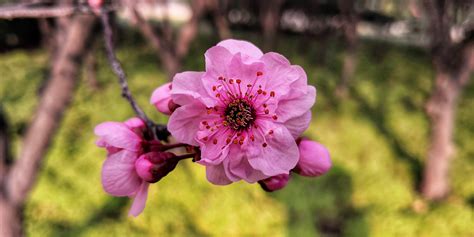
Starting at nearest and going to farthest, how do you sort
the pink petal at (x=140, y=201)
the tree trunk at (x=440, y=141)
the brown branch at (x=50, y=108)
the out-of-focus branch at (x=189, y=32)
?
the pink petal at (x=140, y=201) < the brown branch at (x=50, y=108) < the tree trunk at (x=440, y=141) < the out-of-focus branch at (x=189, y=32)

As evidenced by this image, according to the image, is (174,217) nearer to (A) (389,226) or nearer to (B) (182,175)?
(B) (182,175)

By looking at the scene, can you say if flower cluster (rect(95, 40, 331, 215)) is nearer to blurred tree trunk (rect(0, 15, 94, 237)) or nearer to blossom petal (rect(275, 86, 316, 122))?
blossom petal (rect(275, 86, 316, 122))

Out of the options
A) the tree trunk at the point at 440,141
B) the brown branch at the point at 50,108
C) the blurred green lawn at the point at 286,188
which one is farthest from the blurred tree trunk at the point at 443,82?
the brown branch at the point at 50,108

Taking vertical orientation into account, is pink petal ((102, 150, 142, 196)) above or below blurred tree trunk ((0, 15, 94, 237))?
above

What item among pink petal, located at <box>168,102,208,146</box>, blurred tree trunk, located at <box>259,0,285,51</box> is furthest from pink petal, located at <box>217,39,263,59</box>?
blurred tree trunk, located at <box>259,0,285,51</box>

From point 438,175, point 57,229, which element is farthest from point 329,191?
point 57,229

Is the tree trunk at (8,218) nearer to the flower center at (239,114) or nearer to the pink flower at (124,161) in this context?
the pink flower at (124,161)

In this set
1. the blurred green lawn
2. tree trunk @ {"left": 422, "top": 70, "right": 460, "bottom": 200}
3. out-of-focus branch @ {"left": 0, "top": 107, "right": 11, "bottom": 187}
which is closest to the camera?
out-of-focus branch @ {"left": 0, "top": 107, "right": 11, "bottom": 187}

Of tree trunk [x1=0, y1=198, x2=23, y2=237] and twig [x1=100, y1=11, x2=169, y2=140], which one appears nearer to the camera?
twig [x1=100, y1=11, x2=169, y2=140]
